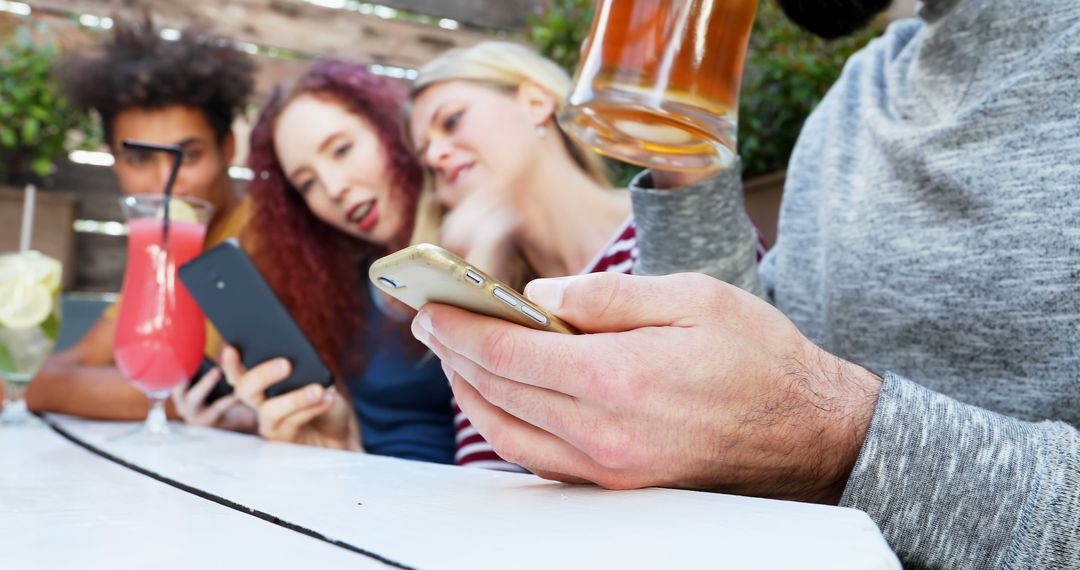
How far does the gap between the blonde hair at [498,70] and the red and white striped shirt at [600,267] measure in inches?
10.8

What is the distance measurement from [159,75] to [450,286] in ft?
5.61

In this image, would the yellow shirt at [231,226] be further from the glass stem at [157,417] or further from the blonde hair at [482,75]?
the glass stem at [157,417]

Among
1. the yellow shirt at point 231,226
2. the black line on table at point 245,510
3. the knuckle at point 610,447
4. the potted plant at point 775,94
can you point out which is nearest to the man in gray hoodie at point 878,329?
the knuckle at point 610,447

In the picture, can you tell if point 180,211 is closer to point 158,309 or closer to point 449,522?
point 158,309

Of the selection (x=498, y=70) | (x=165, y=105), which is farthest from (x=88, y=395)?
(x=498, y=70)

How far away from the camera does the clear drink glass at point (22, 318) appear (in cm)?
128

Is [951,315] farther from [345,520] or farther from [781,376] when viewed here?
[345,520]

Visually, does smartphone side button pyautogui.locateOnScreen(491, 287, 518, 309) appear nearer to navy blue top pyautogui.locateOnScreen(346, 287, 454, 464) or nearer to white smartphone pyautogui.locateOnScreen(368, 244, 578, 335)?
white smartphone pyautogui.locateOnScreen(368, 244, 578, 335)

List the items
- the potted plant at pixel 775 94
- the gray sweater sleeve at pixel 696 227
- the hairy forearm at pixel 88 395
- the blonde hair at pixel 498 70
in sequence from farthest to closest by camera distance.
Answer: the potted plant at pixel 775 94
the blonde hair at pixel 498 70
the hairy forearm at pixel 88 395
the gray sweater sleeve at pixel 696 227

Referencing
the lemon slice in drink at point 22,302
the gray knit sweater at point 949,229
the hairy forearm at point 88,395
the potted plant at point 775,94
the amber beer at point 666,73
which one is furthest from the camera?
the potted plant at point 775,94

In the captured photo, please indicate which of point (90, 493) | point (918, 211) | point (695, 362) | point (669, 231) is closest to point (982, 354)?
point (918, 211)

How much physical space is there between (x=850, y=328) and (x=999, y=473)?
17.4 inches

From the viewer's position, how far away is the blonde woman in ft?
4.86

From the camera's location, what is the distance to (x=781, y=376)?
19.3 inches
